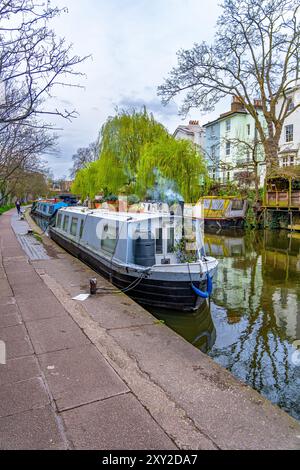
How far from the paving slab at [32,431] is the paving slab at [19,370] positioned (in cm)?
61

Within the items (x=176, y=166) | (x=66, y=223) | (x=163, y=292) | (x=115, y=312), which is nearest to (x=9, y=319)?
(x=115, y=312)

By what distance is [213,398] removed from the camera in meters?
2.86

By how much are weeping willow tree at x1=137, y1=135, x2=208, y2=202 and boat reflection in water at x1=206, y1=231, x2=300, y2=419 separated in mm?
4582

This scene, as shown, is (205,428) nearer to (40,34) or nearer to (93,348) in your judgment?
(93,348)

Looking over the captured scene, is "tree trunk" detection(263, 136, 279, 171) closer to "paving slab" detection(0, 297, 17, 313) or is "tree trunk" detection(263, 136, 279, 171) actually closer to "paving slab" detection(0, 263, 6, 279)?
"paving slab" detection(0, 263, 6, 279)

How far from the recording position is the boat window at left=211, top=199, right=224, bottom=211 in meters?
23.2

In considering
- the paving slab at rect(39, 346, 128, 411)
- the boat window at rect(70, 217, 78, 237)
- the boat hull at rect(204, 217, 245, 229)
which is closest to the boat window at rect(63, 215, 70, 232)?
the boat window at rect(70, 217, 78, 237)

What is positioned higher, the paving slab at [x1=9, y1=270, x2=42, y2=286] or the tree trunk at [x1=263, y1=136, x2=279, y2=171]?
the tree trunk at [x1=263, y1=136, x2=279, y2=171]

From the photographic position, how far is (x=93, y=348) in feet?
12.5

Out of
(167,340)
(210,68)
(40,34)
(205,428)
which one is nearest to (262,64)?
(210,68)

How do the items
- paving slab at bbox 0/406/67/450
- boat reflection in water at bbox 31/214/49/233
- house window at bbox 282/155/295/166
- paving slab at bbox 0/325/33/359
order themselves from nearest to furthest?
paving slab at bbox 0/406/67/450
paving slab at bbox 0/325/33/359
boat reflection in water at bbox 31/214/49/233
house window at bbox 282/155/295/166

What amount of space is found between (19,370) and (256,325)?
4467mm

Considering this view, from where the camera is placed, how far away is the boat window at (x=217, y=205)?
915 inches
